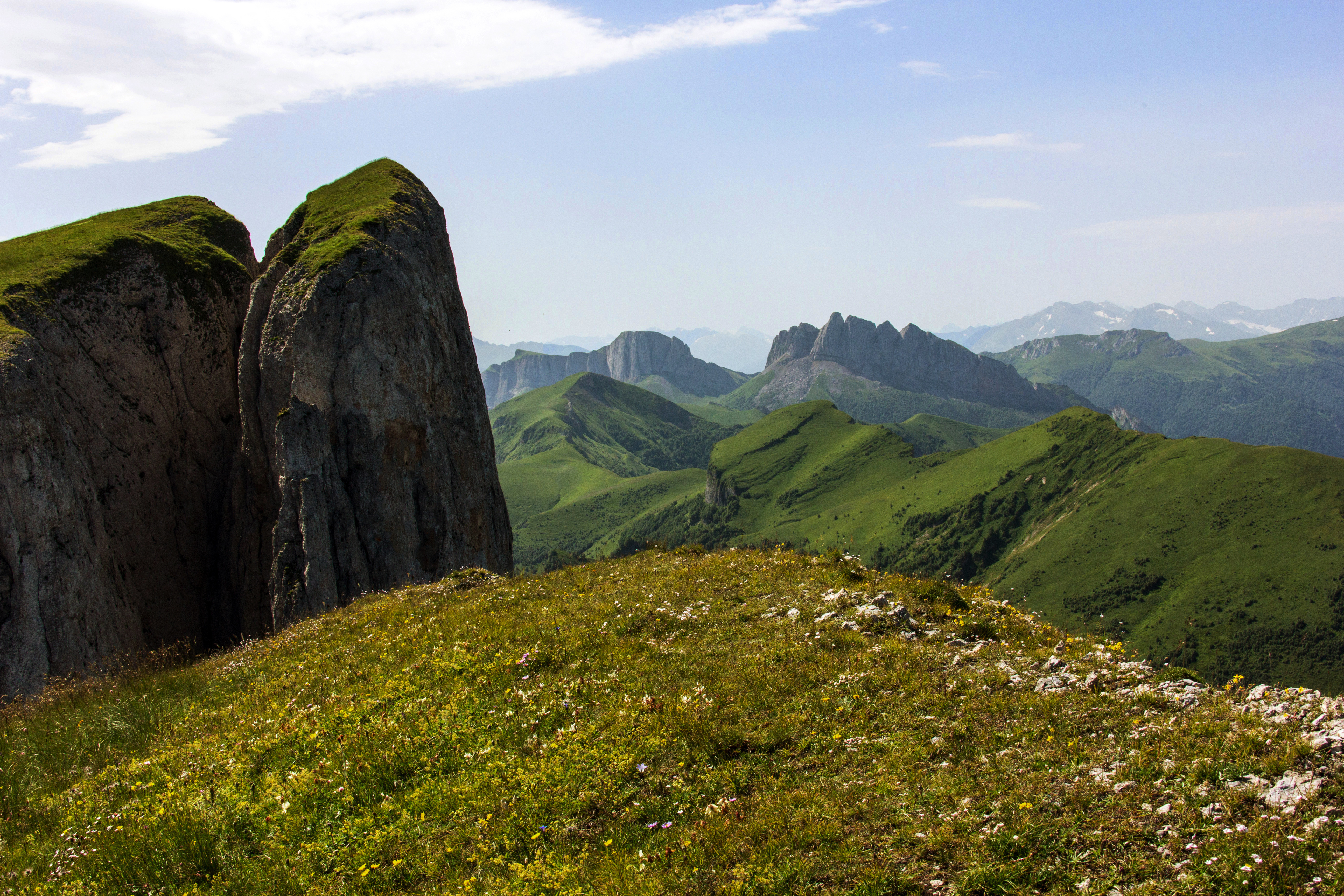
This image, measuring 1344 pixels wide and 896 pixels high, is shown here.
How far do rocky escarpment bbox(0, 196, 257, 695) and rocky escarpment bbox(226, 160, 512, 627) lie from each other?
3.25m

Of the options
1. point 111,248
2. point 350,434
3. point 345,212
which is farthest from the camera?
point 345,212

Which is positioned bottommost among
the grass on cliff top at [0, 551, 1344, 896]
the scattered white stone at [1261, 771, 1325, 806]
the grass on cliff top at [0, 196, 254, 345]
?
the grass on cliff top at [0, 551, 1344, 896]

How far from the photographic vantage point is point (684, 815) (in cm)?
907

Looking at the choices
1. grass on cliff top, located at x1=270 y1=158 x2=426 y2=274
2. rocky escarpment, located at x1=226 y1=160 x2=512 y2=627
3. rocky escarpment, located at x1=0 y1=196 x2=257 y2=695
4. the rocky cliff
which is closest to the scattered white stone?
the rocky cliff

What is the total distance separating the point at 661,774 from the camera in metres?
10.0

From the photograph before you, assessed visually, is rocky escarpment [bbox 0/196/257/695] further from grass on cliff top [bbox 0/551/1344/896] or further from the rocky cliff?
grass on cliff top [bbox 0/551/1344/896]

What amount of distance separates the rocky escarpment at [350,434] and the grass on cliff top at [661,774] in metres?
23.9

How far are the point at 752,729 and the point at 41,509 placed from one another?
36.3m

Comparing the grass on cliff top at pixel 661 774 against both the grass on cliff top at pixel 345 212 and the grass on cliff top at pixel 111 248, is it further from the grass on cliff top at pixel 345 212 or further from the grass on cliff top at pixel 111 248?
the grass on cliff top at pixel 345 212

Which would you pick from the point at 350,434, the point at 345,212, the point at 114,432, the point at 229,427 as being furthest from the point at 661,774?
the point at 345,212

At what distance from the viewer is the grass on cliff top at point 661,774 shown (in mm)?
7430

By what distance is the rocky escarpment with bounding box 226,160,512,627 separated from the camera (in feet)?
127

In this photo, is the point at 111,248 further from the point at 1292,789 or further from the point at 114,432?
the point at 1292,789

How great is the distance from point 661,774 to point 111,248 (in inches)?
1982
